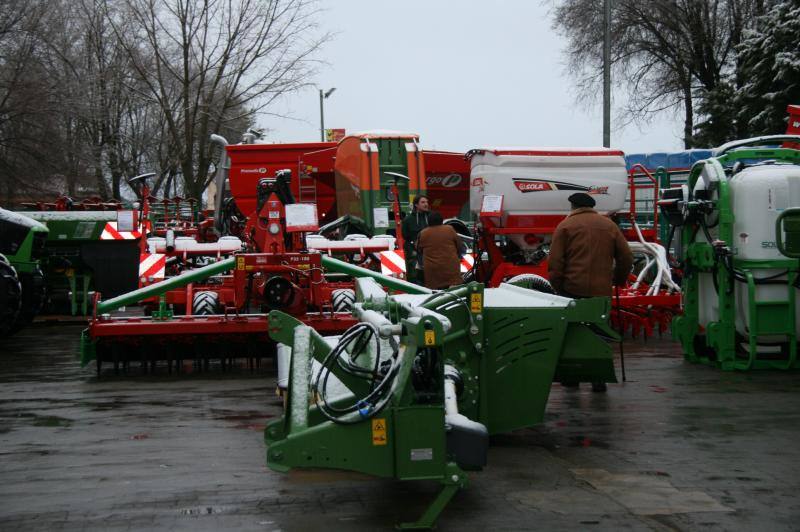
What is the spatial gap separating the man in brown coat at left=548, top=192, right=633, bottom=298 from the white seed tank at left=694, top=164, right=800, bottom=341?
1.63 metres

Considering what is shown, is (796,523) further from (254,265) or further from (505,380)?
(254,265)

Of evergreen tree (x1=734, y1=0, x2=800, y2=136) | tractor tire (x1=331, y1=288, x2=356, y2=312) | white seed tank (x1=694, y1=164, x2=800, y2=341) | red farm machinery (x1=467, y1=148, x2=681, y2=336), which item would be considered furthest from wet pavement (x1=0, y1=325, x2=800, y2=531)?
evergreen tree (x1=734, y1=0, x2=800, y2=136)

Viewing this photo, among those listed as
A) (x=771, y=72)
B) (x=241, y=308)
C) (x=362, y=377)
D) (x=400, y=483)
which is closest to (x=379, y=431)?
(x=362, y=377)

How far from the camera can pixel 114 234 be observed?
17688 mm

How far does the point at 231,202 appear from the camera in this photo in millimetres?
18797

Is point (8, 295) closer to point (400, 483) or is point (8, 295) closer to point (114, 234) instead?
point (114, 234)

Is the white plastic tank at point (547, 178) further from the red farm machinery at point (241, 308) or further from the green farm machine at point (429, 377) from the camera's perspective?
the green farm machine at point (429, 377)

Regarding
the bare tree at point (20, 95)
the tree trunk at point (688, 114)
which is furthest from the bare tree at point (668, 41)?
the bare tree at point (20, 95)

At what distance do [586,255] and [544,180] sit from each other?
230 inches

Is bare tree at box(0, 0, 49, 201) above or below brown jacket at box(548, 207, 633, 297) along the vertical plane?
above

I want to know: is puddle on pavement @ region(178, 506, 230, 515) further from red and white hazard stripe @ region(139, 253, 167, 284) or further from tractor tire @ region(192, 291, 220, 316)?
red and white hazard stripe @ region(139, 253, 167, 284)

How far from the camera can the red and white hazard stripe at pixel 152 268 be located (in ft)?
42.4

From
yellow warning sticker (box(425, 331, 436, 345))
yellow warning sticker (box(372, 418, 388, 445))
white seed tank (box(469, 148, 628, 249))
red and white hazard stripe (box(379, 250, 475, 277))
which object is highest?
white seed tank (box(469, 148, 628, 249))

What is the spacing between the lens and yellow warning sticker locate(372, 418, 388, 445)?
17.5 feet
